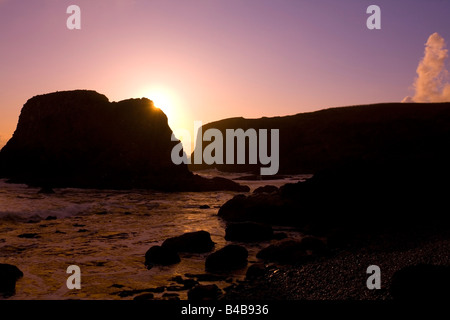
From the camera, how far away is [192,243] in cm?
987

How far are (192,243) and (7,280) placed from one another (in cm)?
440

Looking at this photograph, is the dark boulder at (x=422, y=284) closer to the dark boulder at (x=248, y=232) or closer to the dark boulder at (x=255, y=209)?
the dark boulder at (x=248, y=232)

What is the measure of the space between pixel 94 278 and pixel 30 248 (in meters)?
3.48

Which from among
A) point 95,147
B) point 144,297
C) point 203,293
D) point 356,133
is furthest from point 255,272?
point 356,133

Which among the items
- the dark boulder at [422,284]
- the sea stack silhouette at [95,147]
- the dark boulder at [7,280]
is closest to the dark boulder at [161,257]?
the dark boulder at [7,280]

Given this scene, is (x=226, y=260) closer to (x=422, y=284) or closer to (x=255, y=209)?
(x=422, y=284)

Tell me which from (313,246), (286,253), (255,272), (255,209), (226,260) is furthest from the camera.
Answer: (255,209)

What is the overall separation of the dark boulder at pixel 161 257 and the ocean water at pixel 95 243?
0.62 ft

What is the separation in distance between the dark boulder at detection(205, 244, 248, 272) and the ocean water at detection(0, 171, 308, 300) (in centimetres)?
26

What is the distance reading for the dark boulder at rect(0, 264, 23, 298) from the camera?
6.45 metres

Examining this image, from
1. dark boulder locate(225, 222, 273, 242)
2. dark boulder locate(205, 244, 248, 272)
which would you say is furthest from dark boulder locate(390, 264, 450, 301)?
dark boulder locate(225, 222, 273, 242)

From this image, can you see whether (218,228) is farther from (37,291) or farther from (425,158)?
(425,158)
